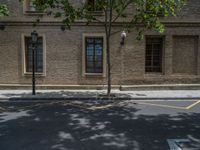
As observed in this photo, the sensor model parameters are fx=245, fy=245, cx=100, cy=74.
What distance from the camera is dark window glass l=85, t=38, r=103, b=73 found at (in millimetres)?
15539

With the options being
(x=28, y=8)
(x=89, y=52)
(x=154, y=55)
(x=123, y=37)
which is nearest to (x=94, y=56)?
(x=89, y=52)

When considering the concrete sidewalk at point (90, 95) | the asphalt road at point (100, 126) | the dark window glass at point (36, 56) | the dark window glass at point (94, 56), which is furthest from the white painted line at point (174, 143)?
the dark window glass at point (36, 56)

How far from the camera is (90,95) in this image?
13305 mm

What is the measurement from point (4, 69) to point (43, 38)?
3.19 metres

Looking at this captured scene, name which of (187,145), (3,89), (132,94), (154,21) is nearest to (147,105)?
(132,94)

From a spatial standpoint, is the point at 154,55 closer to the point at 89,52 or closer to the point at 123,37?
the point at 123,37

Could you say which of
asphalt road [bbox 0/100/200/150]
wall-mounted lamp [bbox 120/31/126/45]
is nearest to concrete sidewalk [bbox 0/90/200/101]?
asphalt road [bbox 0/100/200/150]

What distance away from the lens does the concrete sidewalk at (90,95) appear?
41.8ft

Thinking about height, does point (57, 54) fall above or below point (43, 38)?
below

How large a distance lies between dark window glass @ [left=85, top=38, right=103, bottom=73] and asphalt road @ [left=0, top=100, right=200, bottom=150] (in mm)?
4512

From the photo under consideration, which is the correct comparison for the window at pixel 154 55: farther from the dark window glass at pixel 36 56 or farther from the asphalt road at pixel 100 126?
the dark window glass at pixel 36 56

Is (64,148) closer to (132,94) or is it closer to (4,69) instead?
(132,94)

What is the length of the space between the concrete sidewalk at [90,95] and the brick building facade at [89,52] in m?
1.06

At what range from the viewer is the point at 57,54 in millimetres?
15320
